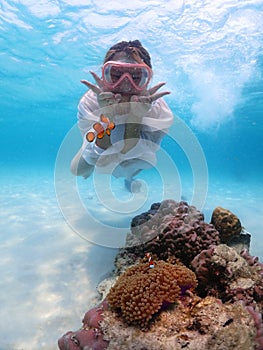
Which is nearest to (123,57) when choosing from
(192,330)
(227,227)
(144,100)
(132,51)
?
(132,51)

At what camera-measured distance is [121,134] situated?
5039mm

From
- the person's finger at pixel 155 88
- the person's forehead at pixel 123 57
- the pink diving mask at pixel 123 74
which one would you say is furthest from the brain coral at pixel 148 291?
the person's forehead at pixel 123 57

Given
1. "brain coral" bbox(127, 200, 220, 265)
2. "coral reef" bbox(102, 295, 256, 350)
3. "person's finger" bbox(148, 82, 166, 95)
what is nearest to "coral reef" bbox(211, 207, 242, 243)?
"brain coral" bbox(127, 200, 220, 265)

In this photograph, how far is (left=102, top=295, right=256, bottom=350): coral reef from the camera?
248 cm

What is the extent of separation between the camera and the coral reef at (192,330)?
248 centimetres

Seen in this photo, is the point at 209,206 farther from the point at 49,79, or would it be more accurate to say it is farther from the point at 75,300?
the point at 49,79

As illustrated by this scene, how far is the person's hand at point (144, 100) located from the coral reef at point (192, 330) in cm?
297

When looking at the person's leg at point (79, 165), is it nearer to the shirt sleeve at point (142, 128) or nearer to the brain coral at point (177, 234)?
the shirt sleeve at point (142, 128)

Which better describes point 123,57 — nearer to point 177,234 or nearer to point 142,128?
point 142,128

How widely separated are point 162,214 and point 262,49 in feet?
55.5

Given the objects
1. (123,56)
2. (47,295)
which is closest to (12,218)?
(47,295)

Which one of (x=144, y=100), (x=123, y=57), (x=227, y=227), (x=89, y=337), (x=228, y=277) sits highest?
(x=123, y=57)

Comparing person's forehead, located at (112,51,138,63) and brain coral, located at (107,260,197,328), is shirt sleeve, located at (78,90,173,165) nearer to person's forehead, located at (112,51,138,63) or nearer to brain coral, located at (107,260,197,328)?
person's forehead, located at (112,51,138,63)

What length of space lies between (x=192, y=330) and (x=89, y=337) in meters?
1.05
